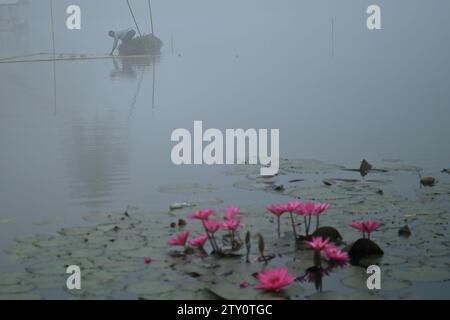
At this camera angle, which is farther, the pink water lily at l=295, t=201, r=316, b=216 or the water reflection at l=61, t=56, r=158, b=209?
the water reflection at l=61, t=56, r=158, b=209

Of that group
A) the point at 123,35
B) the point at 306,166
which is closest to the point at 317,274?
the point at 306,166

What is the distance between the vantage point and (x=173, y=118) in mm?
6750

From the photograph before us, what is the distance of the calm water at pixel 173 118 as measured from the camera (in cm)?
378

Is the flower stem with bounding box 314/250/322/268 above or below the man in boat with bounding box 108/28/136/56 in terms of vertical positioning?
below

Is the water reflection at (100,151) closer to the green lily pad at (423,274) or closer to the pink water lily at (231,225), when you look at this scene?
the pink water lily at (231,225)

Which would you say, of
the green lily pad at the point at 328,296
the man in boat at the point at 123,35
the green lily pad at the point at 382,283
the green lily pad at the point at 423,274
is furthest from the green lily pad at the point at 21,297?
the man in boat at the point at 123,35

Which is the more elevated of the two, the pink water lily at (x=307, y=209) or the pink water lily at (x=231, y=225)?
the pink water lily at (x=307, y=209)

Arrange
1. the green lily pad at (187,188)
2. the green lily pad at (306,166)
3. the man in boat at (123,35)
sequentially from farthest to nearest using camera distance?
the man in boat at (123,35)
the green lily pad at (306,166)
the green lily pad at (187,188)

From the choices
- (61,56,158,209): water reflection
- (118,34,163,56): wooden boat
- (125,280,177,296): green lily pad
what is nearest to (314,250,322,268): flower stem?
(125,280,177,296): green lily pad

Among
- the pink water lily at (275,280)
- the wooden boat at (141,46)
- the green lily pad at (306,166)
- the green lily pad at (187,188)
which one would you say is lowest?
the pink water lily at (275,280)

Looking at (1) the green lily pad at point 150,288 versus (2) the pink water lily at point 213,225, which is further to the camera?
(2) the pink water lily at point 213,225

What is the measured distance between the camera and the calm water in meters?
3.78

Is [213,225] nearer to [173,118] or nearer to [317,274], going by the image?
[317,274]

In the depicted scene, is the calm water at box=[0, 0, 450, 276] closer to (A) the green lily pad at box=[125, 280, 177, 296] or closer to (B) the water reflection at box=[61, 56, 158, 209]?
(B) the water reflection at box=[61, 56, 158, 209]
